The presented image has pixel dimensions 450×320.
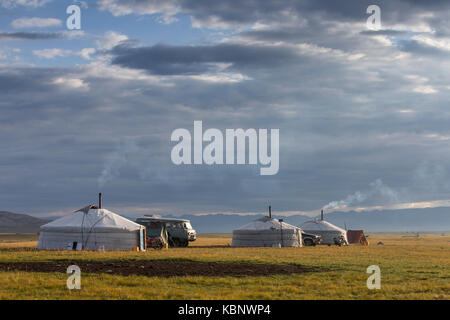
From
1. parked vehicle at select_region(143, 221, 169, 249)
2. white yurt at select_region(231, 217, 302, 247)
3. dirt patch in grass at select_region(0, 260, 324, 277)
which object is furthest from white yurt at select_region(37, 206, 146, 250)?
white yurt at select_region(231, 217, 302, 247)

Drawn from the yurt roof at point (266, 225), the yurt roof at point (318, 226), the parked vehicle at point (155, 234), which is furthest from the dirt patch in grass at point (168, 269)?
the yurt roof at point (318, 226)

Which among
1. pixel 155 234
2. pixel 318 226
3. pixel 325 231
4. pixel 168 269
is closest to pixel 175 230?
pixel 155 234

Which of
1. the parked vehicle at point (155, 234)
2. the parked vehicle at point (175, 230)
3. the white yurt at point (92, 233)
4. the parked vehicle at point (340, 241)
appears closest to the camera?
the white yurt at point (92, 233)

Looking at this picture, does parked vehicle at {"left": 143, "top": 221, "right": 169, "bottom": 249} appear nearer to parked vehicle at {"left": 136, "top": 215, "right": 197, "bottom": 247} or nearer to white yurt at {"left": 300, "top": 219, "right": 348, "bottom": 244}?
parked vehicle at {"left": 136, "top": 215, "right": 197, "bottom": 247}

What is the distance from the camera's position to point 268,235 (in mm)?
55125

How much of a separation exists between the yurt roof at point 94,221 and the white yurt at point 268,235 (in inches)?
616

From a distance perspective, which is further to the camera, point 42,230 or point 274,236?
point 274,236

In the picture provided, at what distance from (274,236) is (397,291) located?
3654 cm

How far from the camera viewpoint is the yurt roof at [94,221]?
41969 millimetres

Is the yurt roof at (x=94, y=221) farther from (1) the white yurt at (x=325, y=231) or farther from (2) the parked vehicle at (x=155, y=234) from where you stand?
(1) the white yurt at (x=325, y=231)

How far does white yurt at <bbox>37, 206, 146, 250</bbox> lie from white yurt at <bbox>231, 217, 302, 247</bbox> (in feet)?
49.5
